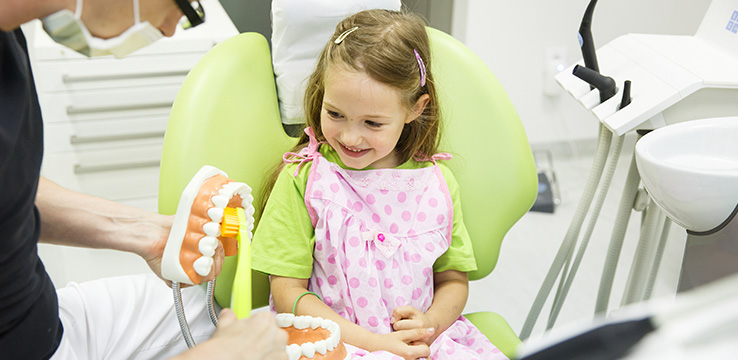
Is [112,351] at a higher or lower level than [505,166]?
lower

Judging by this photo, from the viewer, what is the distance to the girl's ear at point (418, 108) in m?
1.15

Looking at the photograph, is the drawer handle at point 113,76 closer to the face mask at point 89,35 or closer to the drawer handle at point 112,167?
the drawer handle at point 112,167

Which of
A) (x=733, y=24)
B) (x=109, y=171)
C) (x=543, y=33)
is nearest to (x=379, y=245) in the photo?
(x=733, y=24)

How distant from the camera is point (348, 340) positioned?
1048 millimetres

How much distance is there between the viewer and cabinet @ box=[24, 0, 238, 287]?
1811 mm

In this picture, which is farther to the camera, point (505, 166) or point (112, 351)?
point (505, 166)

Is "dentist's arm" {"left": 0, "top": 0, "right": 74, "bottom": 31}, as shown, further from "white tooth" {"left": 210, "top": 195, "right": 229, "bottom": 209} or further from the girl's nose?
the girl's nose

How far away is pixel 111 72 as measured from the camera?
6.06 ft

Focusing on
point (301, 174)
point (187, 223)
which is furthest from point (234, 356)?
point (301, 174)

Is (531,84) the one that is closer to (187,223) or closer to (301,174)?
(301,174)

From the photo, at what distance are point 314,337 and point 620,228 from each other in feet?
2.59

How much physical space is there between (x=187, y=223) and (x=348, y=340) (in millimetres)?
347

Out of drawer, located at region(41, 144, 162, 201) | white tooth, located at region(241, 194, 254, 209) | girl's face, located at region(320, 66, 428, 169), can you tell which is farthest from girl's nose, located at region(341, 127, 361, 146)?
drawer, located at region(41, 144, 162, 201)

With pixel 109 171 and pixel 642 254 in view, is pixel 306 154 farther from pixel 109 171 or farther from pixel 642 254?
pixel 109 171
